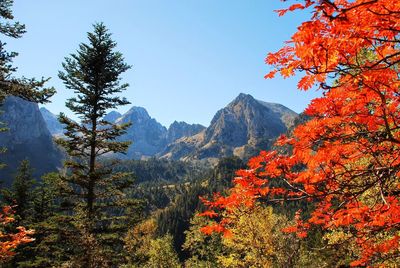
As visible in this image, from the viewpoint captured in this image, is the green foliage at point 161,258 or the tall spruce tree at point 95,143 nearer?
the tall spruce tree at point 95,143

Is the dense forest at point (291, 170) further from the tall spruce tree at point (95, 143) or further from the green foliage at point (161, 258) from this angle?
the green foliage at point (161, 258)

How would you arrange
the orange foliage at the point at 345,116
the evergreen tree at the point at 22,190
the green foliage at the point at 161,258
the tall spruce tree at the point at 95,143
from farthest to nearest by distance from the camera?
the green foliage at the point at 161,258 < the evergreen tree at the point at 22,190 < the tall spruce tree at the point at 95,143 < the orange foliage at the point at 345,116

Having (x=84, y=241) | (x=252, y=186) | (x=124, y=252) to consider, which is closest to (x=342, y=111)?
(x=252, y=186)

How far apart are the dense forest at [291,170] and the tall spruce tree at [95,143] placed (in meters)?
0.07

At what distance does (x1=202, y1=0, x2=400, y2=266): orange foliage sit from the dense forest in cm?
2

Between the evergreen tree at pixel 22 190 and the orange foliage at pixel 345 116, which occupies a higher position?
the orange foliage at pixel 345 116

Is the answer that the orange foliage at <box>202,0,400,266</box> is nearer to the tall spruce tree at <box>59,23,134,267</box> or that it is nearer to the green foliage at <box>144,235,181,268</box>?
the tall spruce tree at <box>59,23,134,267</box>

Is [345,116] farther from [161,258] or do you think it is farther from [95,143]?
[161,258]

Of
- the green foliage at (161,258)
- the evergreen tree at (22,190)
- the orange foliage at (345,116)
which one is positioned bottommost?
the green foliage at (161,258)

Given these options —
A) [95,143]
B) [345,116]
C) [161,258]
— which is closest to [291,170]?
[345,116]

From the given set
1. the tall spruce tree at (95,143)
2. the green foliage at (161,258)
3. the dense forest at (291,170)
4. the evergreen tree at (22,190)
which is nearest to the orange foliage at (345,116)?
the dense forest at (291,170)

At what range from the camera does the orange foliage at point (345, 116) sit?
13.3ft

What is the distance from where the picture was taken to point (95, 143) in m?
16.8

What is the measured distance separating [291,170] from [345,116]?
A: 1988 millimetres
